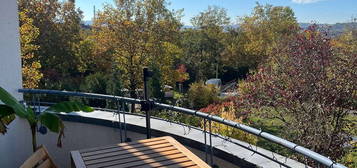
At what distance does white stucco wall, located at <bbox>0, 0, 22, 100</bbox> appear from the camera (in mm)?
4805

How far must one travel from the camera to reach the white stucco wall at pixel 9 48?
15.8 ft

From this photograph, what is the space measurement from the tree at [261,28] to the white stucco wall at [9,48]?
76.0ft

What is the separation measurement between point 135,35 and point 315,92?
1295cm

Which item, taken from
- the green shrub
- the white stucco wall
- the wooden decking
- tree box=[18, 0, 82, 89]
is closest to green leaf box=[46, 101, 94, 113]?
the wooden decking

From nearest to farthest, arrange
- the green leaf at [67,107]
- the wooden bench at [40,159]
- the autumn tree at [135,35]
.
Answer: the wooden bench at [40,159]
the green leaf at [67,107]
the autumn tree at [135,35]

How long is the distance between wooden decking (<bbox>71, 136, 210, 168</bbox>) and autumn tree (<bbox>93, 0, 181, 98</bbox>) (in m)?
14.7

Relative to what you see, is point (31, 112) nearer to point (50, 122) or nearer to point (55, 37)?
point (50, 122)

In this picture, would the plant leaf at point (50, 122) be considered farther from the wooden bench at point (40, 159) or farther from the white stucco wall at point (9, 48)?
the white stucco wall at point (9, 48)

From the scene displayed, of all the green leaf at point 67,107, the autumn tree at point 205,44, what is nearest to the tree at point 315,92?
the green leaf at point 67,107

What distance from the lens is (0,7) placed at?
470cm

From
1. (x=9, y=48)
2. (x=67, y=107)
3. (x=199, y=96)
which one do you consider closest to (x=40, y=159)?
(x=67, y=107)

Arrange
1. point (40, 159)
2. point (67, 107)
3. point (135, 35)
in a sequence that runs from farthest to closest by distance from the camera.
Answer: point (135, 35), point (67, 107), point (40, 159)

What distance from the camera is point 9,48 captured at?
4945mm

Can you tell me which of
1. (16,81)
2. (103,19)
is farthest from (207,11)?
(16,81)
